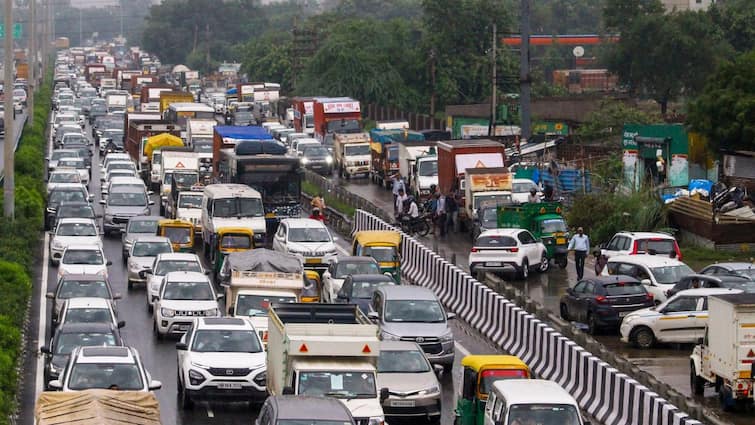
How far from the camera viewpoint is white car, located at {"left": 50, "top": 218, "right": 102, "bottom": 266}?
44.9 metres

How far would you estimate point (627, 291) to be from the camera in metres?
33.3

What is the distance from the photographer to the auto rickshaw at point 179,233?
44906 mm

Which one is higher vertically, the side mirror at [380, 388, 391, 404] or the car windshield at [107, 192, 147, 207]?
the side mirror at [380, 388, 391, 404]

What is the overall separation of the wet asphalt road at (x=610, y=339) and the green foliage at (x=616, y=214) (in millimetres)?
2715

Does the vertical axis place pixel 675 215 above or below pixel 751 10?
below

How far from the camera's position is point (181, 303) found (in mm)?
33656

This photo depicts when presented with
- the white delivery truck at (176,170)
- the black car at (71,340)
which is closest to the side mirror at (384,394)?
the black car at (71,340)

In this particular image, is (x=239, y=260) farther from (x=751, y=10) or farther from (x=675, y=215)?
(x=751, y=10)

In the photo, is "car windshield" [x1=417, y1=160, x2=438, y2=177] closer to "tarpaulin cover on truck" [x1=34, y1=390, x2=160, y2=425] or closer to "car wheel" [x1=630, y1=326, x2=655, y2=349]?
"car wheel" [x1=630, y1=326, x2=655, y2=349]

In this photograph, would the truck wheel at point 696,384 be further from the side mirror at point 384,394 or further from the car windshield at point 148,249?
the car windshield at point 148,249

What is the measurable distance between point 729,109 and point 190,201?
19402mm

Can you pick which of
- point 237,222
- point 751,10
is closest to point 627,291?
point 237,222

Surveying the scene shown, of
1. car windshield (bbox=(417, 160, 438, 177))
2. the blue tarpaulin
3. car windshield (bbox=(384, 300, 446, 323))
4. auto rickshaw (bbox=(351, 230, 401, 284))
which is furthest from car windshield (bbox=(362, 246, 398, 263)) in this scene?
the blue tarpaulin

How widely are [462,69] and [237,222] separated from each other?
6620 centimetres
